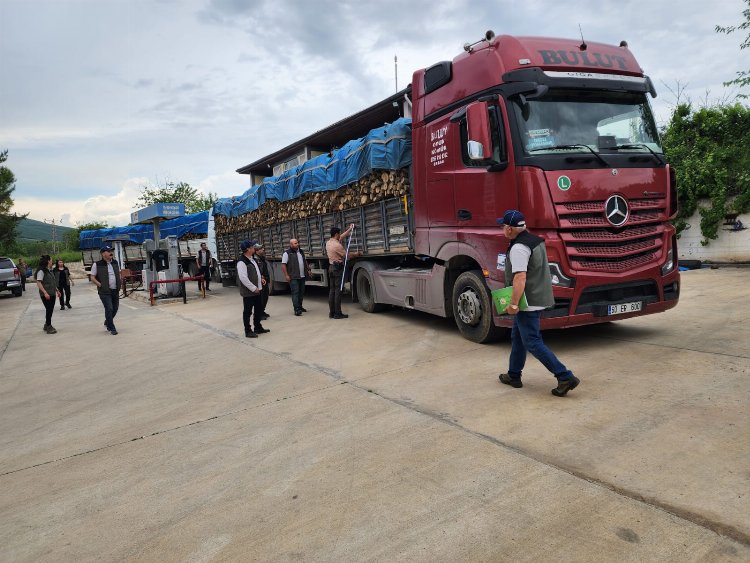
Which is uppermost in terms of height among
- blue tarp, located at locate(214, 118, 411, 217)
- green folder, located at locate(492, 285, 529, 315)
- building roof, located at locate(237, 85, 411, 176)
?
building roof, located at locate(237, 85, 411, 176)

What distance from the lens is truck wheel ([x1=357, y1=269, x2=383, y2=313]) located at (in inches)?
383

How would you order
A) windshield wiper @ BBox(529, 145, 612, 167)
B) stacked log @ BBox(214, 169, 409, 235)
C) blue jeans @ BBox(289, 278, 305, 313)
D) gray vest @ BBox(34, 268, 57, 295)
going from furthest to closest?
gray vest @ BBox(34, 268, 57, 295) < blue jeans @ BBox(289, 278, 305, 313) < stacked log @ BBox(214, 169, 409, 235) < windshield wiper @ BBox(529, 145, 612, 167)

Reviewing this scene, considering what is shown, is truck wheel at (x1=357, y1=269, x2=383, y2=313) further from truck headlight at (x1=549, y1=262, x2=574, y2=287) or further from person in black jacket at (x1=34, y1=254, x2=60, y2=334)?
person in black jacket at (x1=34, y1=254, x2=60, y2=334)

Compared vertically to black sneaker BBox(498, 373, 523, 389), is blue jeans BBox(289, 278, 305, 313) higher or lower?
higher

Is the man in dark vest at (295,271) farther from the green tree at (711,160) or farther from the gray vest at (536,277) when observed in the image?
the green tree at (711,160)

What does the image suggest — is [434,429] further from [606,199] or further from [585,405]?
[606,199]

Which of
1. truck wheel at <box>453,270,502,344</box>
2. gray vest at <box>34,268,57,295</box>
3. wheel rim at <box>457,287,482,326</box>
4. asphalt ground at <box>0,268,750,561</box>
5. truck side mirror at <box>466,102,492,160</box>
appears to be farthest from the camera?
gray vest at <box>34,268,57,295</box>

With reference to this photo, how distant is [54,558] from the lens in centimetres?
259

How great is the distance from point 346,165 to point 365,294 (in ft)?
8.12

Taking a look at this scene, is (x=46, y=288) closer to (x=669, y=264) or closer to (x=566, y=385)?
(x=566, y=385)

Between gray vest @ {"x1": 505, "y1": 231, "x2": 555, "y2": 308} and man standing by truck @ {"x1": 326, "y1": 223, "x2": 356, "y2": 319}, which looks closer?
gray vest @ {"x1": 505, "y1": 231, "x2": 555, "y2": 308}

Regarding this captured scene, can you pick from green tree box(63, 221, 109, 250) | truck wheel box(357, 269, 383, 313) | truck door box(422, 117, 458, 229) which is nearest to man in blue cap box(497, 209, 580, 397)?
truck door box(422, 117, 458, 229)

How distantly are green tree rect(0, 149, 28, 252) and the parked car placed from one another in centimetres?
1020

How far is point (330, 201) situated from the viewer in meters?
10.5
